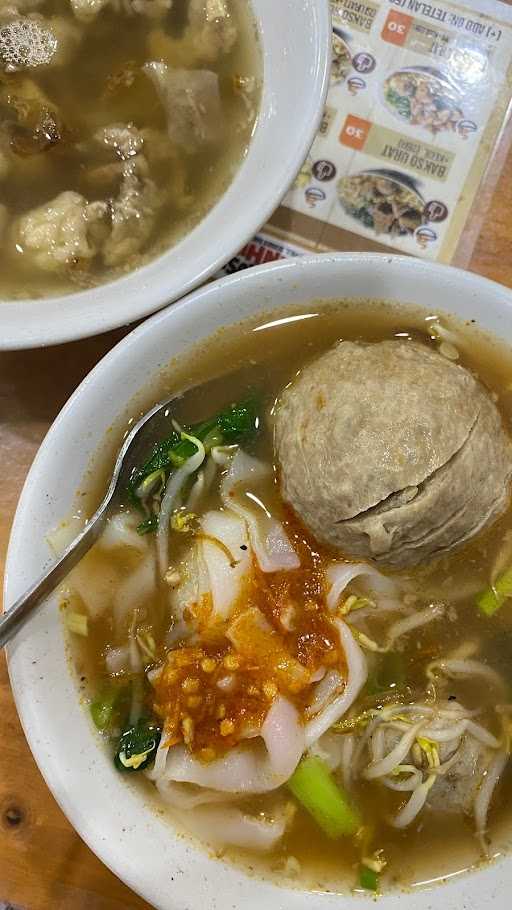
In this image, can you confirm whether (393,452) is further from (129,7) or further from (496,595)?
(129,7)

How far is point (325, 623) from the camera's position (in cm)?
156

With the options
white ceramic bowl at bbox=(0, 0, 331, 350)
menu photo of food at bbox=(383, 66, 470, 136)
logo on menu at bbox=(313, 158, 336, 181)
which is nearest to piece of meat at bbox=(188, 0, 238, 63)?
white ceramic bowl at bbox=(0, 0, 331, 350)

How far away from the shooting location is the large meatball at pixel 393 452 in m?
1.35

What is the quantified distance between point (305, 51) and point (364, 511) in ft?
3.19

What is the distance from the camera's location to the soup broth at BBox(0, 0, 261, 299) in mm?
1603

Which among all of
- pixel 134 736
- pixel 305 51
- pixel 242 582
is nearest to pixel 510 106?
pixel 305 51

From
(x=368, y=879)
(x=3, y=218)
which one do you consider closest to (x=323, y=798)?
(x=368, y=879)

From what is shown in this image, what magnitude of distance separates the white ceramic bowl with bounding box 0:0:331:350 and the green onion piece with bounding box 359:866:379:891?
4.25ft

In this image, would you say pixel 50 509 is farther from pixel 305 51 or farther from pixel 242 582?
pixel 305 51

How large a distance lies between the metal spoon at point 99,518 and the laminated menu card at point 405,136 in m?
0.52

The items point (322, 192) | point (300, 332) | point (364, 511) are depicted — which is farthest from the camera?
point (322, 192)

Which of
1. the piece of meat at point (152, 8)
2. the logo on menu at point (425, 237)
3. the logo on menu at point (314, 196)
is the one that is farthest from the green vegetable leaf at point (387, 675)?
the piece of meat at point (152, 8)

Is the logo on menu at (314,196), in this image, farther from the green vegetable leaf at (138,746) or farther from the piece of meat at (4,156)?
the green vegetable leaf at (138,746)

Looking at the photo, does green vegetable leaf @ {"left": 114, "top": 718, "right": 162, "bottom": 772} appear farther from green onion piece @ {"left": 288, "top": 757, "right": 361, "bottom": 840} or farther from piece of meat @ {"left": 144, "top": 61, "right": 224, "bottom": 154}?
piece of meat @ {"left": 144, "top": 61, "right": 224, "bottom": 154}
